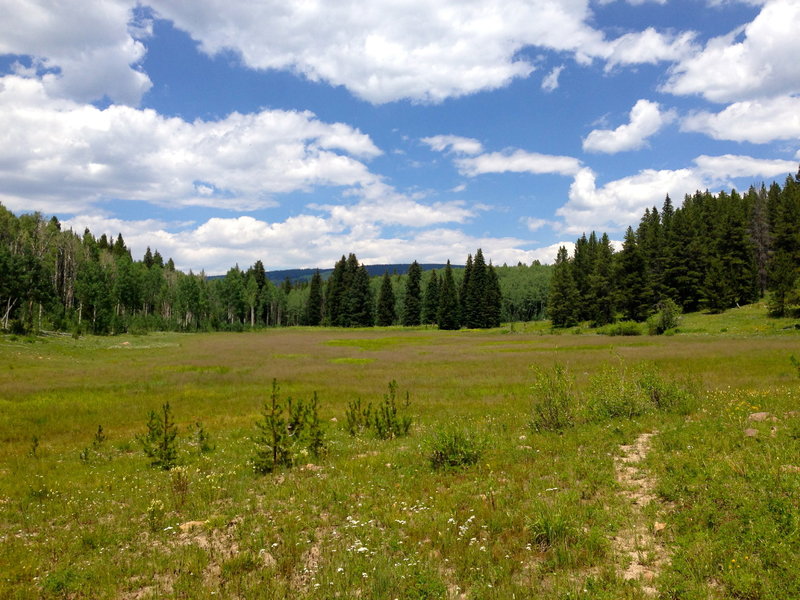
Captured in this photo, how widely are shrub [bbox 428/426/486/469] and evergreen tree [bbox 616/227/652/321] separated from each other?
243 feet

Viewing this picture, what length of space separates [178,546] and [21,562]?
7.06 feet

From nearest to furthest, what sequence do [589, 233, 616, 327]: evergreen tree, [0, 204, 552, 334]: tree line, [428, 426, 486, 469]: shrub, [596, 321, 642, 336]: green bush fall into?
[428, 426, 486, 469]: shrub < [596, 321, 642, 336]: green bush < [0, 204, 552, 334]: tree line < [589, 233, 616, 327]: evergreen tree

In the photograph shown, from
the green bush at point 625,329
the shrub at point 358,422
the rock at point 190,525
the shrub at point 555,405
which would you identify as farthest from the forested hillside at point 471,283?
the rock at point 190,525

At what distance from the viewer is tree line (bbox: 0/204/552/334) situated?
72625mm

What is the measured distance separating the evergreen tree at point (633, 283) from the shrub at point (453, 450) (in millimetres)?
74053

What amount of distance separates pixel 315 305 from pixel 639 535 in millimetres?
132498

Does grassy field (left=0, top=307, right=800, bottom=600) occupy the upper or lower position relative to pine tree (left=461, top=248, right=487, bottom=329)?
lower

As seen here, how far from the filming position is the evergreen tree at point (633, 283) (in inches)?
2923

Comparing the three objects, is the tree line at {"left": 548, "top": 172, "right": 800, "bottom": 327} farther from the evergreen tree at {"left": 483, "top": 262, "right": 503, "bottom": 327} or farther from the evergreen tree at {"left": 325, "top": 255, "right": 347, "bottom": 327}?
the evergreen tree at {"left": 325, "top": 255, "right": 347, "bottom": 327}

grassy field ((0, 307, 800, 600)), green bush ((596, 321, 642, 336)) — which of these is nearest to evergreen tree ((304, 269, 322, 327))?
green bush ((596, 321, 642, 336))

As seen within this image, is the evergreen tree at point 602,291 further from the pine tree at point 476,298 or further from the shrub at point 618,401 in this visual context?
the shrub at point 618,401

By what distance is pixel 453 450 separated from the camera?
997 centimetres

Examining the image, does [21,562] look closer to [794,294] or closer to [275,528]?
[275,528]

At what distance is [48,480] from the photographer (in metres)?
10.7
